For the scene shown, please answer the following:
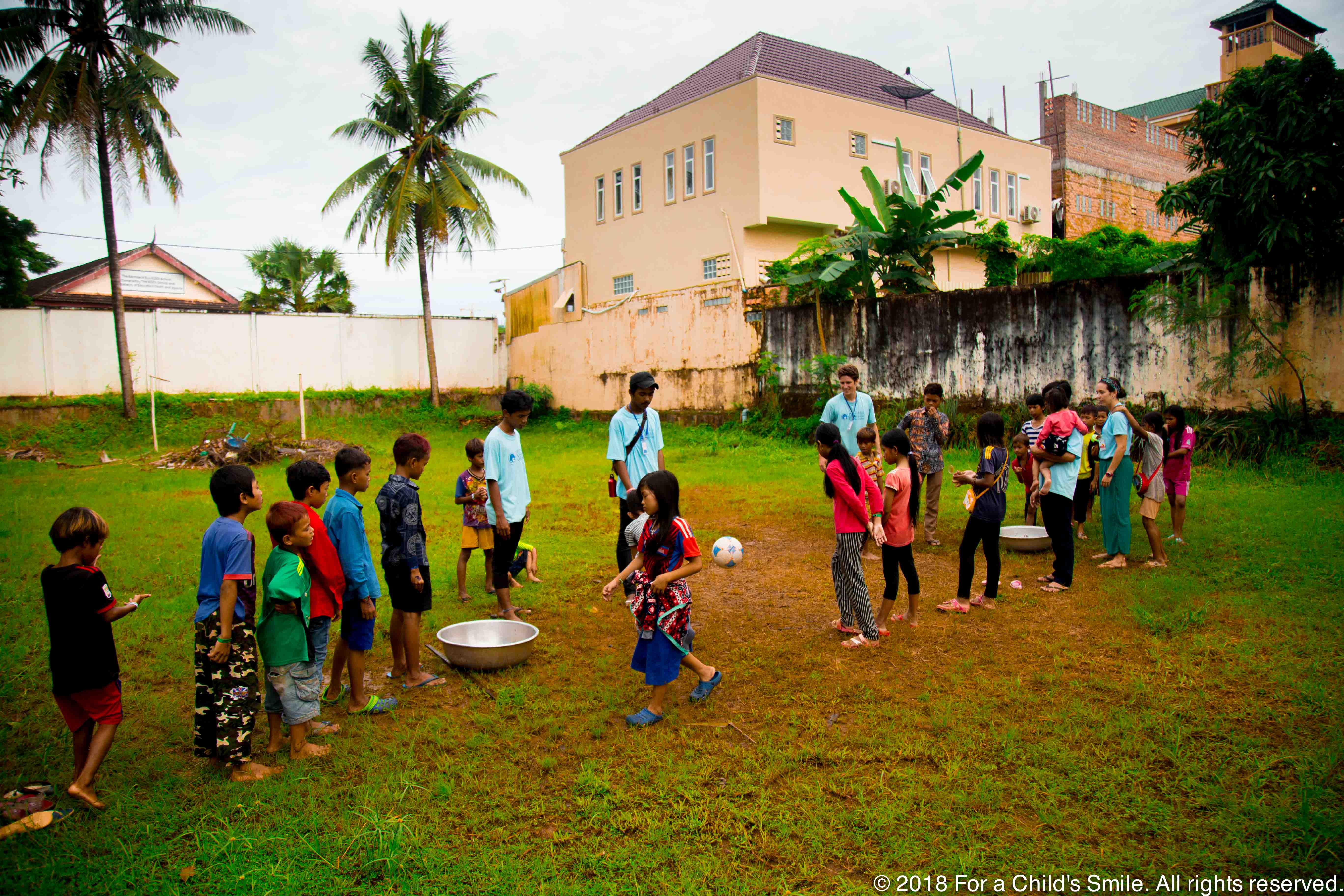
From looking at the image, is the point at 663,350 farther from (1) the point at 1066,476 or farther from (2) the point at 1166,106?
(2) the point at 1166,106

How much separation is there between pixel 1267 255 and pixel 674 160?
18.0 meters

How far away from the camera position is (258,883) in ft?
9.72

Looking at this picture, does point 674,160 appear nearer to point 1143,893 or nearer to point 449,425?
point 449,425

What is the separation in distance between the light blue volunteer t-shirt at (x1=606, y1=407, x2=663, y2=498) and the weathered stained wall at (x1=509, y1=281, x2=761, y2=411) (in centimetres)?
1203

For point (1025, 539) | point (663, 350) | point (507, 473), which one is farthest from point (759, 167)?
point (507, 473)

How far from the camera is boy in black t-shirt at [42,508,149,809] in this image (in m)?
3.42

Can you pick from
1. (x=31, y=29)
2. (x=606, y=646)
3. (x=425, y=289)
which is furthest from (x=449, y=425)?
(x=606, y=646)

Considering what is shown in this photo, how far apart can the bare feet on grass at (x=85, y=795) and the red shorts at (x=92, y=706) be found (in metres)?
0.25

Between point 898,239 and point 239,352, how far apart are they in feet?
62.2

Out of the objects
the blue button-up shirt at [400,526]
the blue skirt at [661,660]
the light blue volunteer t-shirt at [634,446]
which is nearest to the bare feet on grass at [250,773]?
the blue button-up shirt at [400,526]

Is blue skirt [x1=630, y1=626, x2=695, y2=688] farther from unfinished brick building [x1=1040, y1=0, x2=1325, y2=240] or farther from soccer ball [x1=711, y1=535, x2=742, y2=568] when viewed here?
unfinished brick building [x1=1040, y1=0, x2=1325, y2=240]

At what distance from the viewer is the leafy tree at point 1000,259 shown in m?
19.6

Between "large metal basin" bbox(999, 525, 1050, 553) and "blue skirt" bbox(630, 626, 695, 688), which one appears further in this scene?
"large metal basin" bbox(999, 525, 1050, 553)

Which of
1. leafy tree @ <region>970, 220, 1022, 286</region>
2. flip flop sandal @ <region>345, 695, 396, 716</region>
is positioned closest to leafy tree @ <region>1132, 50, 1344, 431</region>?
leafy tree @ <region>970, 220, 1022, 286</region>
